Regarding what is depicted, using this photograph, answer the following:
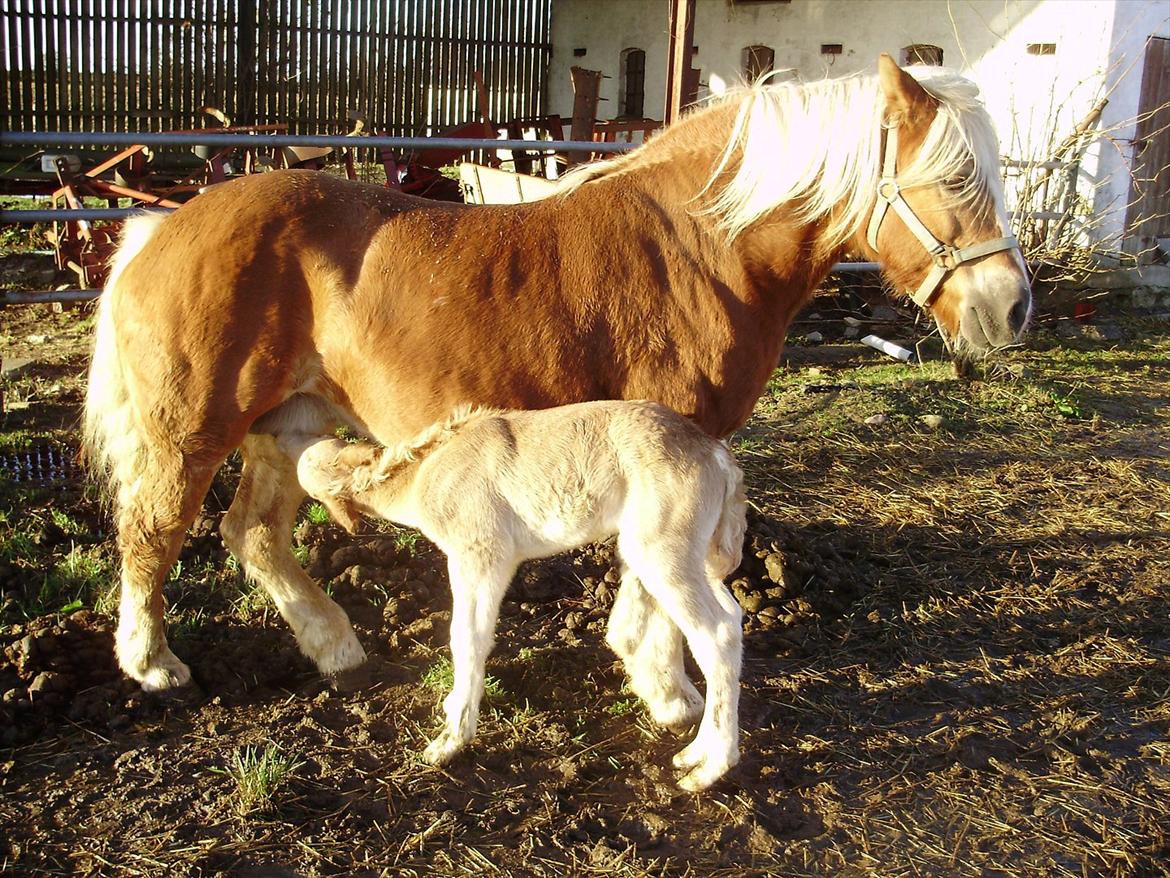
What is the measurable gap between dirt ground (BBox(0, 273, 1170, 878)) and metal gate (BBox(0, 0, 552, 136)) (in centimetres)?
1093

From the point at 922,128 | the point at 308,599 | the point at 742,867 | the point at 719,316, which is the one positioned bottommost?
the point at 742,867

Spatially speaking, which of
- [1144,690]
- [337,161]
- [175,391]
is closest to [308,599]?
[175,391]

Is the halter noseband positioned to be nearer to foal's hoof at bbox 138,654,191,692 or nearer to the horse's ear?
the horse's ear

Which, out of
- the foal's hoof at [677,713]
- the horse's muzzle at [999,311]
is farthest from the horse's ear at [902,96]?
the foal's hoof at [677,713]

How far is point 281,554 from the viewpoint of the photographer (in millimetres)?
4254

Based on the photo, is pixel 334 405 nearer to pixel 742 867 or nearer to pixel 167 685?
pixel 167 685

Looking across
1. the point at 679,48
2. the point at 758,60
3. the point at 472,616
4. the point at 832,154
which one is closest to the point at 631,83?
the point at 758,60

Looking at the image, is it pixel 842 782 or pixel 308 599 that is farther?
pixel 308 599

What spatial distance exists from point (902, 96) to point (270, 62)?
15.4 meters

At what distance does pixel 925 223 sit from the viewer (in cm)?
365

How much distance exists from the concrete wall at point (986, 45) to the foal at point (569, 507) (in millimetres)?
6920

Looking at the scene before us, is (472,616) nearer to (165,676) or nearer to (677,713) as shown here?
(677,713)

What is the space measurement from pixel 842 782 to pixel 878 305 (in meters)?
8.05

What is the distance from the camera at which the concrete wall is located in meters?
11.6
